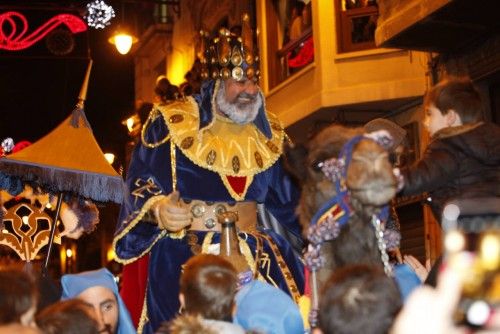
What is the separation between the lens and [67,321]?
4.32m

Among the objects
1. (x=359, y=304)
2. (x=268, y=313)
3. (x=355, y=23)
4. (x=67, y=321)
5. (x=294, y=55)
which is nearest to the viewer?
(x=359, y=304)

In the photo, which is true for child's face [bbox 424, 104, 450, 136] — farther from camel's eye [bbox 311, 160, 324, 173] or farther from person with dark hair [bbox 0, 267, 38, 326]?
person with dark hair [bbox 0, 267, 38, 326]

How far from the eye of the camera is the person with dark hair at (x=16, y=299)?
4324mm

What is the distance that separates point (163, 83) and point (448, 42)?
805cm

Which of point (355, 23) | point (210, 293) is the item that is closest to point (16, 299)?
point (210, 293)

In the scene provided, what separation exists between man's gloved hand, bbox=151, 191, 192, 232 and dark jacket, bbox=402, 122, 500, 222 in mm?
1407

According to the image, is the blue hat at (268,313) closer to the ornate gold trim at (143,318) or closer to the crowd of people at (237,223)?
the crowd of people at (237,223)

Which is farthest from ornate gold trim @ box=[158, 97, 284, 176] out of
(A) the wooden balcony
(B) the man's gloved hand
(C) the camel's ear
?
(A) the wooden balcony

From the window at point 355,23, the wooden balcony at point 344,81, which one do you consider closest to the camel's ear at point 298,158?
the wooden balcony at point 344,81

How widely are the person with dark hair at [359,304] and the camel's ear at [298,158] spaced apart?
1.02 meters

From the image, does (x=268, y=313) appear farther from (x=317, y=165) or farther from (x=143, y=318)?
(x=143, y=318)

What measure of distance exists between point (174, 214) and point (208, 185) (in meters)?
0.65

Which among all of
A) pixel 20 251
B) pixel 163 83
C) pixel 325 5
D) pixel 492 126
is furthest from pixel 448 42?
pixel 163 83

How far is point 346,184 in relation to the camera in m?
4.16
